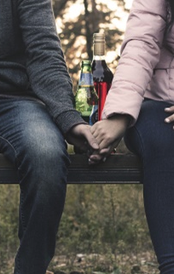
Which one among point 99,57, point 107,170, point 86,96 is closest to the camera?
point 107,170

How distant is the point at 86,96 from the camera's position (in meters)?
3.43

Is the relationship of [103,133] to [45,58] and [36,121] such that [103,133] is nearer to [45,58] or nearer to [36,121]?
[36,121]

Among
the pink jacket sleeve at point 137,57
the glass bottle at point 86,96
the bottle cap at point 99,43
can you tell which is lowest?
the glass bottle at point 86,96

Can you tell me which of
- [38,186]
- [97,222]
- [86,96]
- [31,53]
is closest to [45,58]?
[31,53]

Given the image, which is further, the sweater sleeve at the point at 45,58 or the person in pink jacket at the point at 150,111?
the sweater sleeve at the point at 45,58

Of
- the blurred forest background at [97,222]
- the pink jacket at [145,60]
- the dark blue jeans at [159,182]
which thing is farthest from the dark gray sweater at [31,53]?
the blurred forest background at [97,222]

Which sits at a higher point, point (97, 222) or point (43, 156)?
point (43, 156)

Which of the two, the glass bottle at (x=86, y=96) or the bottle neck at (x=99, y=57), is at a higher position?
the bottle neck at (x=99, y=57)

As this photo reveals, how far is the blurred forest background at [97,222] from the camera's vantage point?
4.42 m

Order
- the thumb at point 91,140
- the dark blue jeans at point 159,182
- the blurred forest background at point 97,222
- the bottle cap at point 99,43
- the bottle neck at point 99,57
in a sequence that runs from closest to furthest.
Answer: the dark blue jeans at point 159,182 → the thumb at point 91,140 → the bottle cap at point 99,43 → the bottle neck at point 99,57 → the blurred forest background at point 97,222

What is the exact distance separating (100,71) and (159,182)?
0.91 meters

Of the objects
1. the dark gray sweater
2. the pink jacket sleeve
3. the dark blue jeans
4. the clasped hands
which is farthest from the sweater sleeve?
the dark blue jeans

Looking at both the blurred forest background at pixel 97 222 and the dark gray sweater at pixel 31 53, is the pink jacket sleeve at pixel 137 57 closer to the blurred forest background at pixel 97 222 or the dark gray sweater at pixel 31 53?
the dark gray sweater at pixel 31 53

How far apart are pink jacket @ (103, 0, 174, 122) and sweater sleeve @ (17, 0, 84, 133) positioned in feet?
0.83
